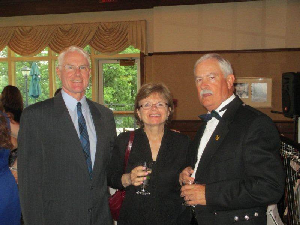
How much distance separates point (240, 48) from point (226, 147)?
593cm

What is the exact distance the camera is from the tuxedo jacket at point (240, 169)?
1434 millimetres

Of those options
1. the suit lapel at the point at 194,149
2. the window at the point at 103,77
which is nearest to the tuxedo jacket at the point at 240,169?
the suit lapel at the point at 194,149

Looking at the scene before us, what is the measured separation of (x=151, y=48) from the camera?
7379 millimetres

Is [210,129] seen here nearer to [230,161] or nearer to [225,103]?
[225,103]

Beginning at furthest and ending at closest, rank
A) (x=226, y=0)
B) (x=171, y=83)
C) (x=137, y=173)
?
1. (x=171, y=83)
2. (x=226, y=0)
3. (x=137, y=173)

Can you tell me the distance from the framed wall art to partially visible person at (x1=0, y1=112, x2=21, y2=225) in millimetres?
5713

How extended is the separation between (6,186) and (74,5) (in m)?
6.19

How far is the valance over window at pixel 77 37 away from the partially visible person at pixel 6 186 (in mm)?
5418

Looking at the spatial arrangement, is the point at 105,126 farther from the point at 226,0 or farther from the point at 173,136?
the point at 226,0

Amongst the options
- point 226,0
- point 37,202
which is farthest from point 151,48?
point 37,202

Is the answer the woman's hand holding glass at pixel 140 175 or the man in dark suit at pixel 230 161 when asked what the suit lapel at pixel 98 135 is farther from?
the man in dark suit at pixel 230 161

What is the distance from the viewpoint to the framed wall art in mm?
6891

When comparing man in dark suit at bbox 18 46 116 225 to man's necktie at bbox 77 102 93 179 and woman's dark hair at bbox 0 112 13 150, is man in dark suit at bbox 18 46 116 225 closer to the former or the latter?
man's necktie at bbox 77 102 93 179

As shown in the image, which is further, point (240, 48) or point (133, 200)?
point (240, 48)
